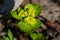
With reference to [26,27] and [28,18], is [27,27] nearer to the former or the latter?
[26,27]

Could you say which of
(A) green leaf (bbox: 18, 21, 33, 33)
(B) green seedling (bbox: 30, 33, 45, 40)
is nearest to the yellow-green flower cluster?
(A) green leaf (bbox: 18, 21, 33, 33)

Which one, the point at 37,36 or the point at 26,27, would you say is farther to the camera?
the point at 37,36

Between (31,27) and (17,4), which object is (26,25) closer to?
(31,27)

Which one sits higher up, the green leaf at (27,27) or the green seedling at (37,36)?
the green leaf at (27,27)

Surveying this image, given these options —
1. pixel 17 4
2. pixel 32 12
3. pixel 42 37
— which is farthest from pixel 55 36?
pixel 17 4

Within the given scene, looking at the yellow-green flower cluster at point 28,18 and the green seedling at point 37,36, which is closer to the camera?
the yellow-green flower cluster at point 28,18

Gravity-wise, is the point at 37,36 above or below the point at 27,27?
below

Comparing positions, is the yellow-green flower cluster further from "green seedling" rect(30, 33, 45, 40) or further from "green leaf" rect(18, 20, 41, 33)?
"green seedling" rect(30, 33, 45, 40)

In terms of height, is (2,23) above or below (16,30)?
above

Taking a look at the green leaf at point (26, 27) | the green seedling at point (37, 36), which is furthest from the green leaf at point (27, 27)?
the green seedling at point (37, 36)

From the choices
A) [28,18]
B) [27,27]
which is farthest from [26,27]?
[28,18]

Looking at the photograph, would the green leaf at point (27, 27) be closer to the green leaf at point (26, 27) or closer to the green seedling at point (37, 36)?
the green leaf at point (26, 27)
